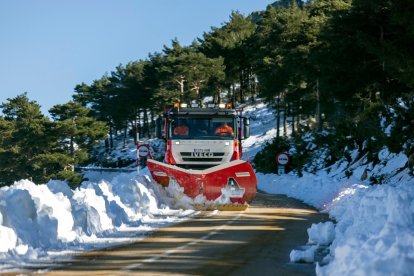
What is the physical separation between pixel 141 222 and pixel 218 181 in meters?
3.92

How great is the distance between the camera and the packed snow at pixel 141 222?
6180 millimetres

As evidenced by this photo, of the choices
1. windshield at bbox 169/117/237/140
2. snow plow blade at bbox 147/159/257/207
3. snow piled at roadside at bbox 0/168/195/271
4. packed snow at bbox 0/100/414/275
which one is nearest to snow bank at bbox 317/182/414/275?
packed snow at bbox 0/100/414/275

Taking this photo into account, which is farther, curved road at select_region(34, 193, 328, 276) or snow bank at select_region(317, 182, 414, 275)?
curved road at select_region(34, 193, 328, 276)

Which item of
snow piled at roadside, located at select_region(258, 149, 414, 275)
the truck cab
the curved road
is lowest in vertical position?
the curved road

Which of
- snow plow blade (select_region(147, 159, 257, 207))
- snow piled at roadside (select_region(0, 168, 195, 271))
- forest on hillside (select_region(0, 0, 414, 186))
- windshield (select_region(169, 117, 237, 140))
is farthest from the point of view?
forest on hillside (select_region(0, 0, 414, 186))

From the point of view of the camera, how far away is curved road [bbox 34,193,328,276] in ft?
26.4

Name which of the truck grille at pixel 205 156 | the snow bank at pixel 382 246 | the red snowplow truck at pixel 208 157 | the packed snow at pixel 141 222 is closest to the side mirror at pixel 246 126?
the red snowplow truck at pixel 208 157

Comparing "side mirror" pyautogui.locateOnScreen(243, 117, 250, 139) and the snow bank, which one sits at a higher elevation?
"side mirror" pyautogui.locateOnScreen(243, 117, 250, 139)

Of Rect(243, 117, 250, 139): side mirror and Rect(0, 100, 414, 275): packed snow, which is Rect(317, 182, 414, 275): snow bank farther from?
Rect(243, 117, 250, 139): side mirror

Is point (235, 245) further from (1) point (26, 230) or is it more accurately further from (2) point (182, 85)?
(2) point (182, 85)

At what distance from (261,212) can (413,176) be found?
4775 mm

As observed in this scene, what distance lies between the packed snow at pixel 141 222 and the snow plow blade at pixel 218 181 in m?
0.34

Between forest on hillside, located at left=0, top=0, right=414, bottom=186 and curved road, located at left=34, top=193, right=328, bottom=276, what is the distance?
26.6 feet

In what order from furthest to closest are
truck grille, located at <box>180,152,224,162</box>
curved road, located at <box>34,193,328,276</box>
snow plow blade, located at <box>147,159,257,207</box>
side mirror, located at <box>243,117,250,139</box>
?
truck grille, located at <box>180,152,224,162</box>
side mirror, located at <box>243,117,250,139</box>
snow plow blade, located at <box>147,159,257,207</box>
curved road, located at <box>34,193,328,276</box>
